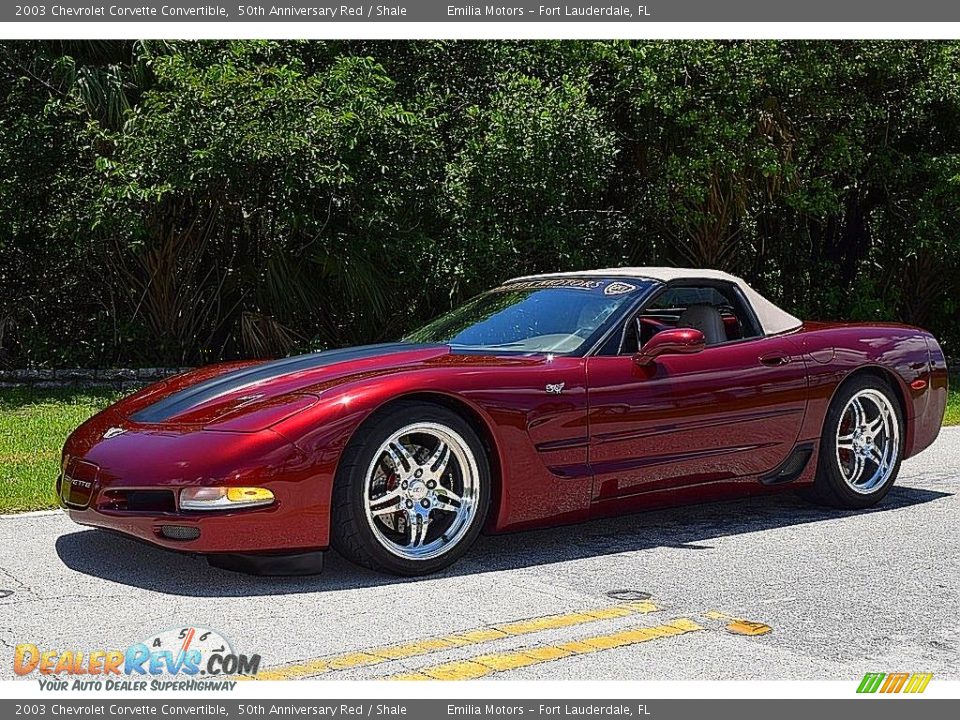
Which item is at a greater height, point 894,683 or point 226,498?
point 226,498

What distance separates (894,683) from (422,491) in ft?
7.44

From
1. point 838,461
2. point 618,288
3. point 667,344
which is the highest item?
point 618,288

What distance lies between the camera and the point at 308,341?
15.1m

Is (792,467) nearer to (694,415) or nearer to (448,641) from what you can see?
(694,415)

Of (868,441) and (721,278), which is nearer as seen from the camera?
(721,278)

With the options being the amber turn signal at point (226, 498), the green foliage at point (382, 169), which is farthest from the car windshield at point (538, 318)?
the green foliage at point (382, 169)

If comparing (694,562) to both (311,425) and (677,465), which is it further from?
(311,425)

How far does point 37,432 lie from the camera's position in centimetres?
1086

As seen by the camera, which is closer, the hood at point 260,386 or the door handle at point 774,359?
the hood at point 260,386

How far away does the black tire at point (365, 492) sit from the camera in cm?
553

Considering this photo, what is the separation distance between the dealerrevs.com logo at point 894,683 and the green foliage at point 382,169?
9579mm

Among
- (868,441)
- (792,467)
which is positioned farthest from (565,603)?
(868,441)

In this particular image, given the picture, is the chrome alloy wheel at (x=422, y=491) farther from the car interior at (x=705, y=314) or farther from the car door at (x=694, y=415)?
the car interior at (x=705, y=314)

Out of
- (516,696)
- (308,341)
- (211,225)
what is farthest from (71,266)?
(516,696)
